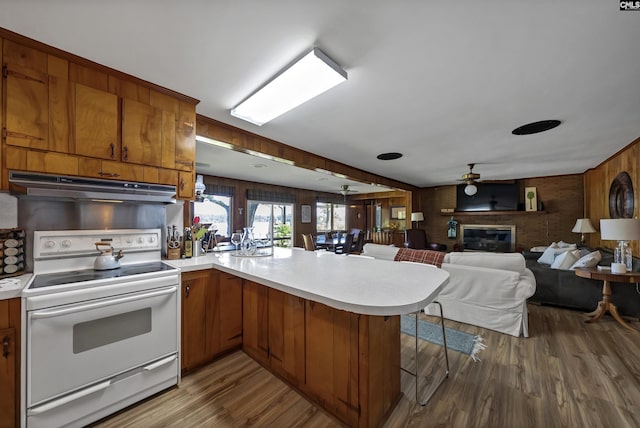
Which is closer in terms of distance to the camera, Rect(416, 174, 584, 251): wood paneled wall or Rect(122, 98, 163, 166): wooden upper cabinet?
Rect(122, 98, 163, 166): wooden upper cabinet

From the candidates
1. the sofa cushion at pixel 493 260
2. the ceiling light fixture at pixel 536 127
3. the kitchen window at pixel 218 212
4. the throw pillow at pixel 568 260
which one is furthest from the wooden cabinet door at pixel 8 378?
the throw pillow at pixel 568 260

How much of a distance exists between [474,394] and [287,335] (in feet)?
4.59

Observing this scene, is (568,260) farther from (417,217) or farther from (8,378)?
(8,378)

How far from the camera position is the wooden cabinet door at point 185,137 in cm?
211

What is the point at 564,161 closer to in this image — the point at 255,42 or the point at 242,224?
the point at 255,42

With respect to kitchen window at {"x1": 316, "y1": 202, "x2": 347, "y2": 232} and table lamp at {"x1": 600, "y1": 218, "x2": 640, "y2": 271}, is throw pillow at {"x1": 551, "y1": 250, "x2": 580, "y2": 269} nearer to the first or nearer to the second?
table lamp at {"x1": 600, "y1": 218, "x2": 640, "y2": 271}

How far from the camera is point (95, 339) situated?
1507 millimetres

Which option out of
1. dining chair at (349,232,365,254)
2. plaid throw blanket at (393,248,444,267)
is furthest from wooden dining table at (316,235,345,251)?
plaid throw blanket at (393,248,444,267)

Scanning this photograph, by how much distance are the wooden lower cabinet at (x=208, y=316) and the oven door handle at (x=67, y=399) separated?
0.50m

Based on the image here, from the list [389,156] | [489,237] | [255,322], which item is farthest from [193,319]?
[489,237]

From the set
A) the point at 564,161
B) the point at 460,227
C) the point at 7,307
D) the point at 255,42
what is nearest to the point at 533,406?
the point at 255,42

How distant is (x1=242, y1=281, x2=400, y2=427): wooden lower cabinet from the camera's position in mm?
1425

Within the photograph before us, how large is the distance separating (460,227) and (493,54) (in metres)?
6.73

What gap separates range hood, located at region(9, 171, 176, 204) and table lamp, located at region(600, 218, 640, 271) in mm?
4462
